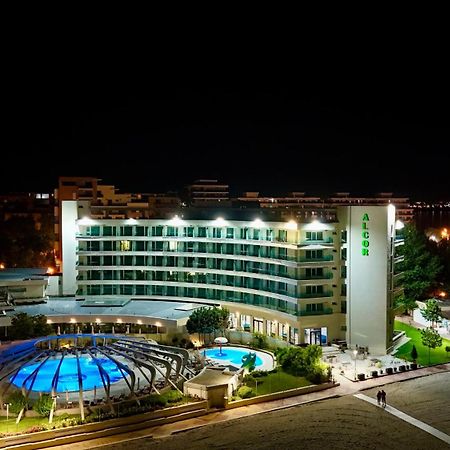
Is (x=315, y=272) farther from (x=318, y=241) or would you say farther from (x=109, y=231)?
(x=109, y=231)

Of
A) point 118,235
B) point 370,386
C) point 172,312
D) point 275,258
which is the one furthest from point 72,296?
point 370,386

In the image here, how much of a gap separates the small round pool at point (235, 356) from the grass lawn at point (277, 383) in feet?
14.0

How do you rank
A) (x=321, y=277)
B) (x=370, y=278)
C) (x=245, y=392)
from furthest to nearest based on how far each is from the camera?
(x=321, y=277), (x=370, y=278), (x=245, y=392)

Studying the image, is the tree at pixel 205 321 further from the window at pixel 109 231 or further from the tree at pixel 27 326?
the window at pixel 109 231

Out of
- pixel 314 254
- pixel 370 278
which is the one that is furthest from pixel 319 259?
pixel 370 278

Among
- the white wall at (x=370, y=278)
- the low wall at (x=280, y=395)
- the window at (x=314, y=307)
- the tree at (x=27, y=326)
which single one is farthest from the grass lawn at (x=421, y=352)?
the tree at (x=27, y=326)

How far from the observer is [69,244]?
5959 centimetres

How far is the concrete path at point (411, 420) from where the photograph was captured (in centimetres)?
3069

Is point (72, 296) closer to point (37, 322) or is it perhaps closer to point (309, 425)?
point (37, 322)

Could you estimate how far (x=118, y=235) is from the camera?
60.4m

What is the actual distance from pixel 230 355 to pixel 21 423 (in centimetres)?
2031

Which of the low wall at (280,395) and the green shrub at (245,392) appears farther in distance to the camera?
the green shrub at (245,392)

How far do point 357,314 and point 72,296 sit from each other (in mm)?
29111

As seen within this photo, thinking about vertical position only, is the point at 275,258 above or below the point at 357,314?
above
